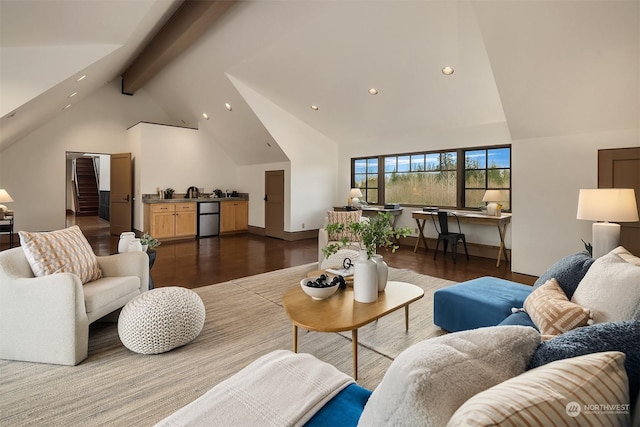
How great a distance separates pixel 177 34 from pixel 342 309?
500 cm

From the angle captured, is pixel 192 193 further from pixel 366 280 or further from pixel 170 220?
pixel 366 280

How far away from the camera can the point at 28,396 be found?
1.88 m

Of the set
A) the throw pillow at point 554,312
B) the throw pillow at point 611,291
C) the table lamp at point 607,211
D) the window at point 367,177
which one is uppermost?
the window at point 367,177

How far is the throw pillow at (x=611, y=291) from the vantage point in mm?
1447

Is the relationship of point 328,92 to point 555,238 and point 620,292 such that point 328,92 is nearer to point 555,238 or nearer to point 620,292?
point 555,238

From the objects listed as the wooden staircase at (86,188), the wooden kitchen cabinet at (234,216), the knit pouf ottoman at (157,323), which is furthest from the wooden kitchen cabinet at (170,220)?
the wooden staircase at (86,188)

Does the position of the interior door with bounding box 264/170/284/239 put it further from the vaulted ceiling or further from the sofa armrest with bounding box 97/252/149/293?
the sofa armrest with bounding box 97/252/149/293

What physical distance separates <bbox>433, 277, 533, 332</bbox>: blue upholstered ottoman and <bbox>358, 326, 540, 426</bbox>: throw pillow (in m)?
1.70

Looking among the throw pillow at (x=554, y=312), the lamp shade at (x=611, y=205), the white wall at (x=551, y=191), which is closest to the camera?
the throw pillow at (x=554, y=312)

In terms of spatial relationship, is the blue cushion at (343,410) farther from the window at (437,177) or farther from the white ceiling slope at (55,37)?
the window at (437,177)

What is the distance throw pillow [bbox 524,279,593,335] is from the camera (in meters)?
1.57

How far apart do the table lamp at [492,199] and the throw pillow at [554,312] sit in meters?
3.66

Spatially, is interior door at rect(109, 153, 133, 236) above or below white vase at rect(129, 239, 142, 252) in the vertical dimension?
above

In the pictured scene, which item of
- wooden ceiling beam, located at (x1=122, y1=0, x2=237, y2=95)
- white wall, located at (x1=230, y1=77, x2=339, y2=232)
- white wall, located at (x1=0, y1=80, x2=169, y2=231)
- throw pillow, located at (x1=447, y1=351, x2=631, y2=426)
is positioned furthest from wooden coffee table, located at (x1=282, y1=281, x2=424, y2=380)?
white wall, located at (x1=0, y1=80, x2=169, y2=231)
